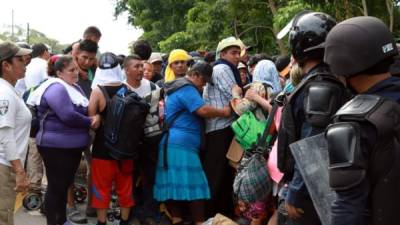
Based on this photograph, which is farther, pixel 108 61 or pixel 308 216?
pixel 108 61

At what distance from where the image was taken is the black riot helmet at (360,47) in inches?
90.8

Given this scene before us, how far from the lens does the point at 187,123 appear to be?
537 centimetres

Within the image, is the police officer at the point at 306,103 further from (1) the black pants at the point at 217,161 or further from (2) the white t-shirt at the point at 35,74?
(2) the white t-shirt at the point at 35,74

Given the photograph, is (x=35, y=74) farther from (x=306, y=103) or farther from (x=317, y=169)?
(x=317, y=169)

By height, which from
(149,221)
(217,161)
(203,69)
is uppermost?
(203,69)

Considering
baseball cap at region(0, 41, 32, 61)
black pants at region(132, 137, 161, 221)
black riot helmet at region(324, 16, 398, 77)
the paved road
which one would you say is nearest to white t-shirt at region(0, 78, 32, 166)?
baseball cap at region(0, 41, 32, 61)

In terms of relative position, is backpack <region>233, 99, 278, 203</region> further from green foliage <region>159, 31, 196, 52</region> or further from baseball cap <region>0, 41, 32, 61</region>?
green foliage <region>159, 31, 196, 52</region>

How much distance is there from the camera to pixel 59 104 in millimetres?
5012

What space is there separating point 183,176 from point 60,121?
1.34 metres

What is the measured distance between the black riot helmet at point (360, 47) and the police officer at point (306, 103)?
0.49m

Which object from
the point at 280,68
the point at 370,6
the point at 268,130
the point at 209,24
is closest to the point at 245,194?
the point at 268,130

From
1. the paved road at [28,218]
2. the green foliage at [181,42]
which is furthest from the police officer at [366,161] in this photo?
the green foliage at [181,42]

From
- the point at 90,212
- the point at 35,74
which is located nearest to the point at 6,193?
the point at 90,212

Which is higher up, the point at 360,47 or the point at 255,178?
the point at 360,47
